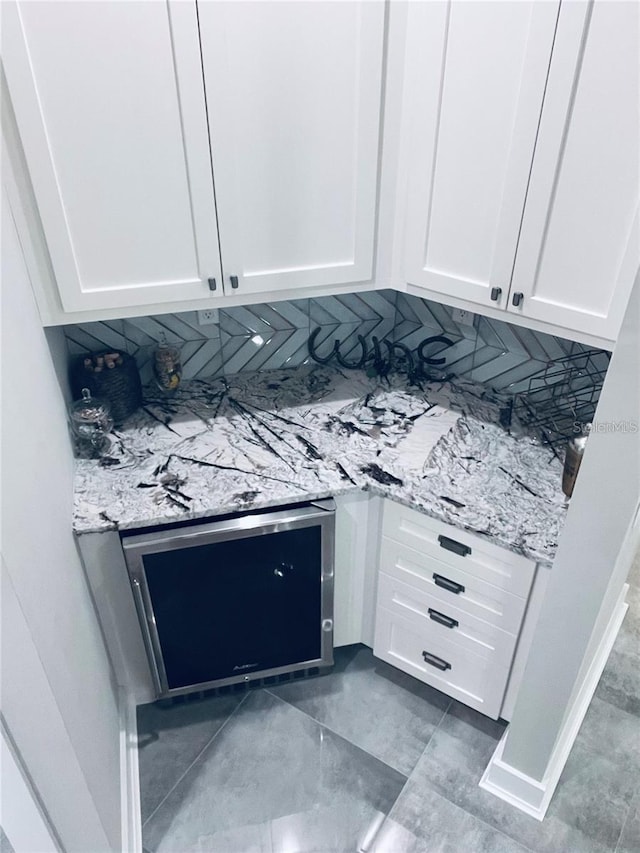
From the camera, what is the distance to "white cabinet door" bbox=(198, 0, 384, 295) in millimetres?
1472

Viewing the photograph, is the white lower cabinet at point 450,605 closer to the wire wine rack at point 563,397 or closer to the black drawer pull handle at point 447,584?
the black drawer pull handle at point 447,584

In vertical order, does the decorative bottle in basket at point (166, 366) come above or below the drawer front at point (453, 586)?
above

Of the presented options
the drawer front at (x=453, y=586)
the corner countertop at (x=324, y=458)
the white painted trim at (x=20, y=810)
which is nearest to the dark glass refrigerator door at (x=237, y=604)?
the corner countertop at (x=324, y=458)

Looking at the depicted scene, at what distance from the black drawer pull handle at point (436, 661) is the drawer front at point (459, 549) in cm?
39

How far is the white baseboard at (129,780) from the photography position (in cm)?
172

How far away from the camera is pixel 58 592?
4.37ft

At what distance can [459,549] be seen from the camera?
1741 mm

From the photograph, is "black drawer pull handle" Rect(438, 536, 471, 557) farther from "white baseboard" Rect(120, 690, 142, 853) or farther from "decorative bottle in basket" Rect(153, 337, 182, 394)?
"white baseboard" Rect(120, 690, 142, 853)

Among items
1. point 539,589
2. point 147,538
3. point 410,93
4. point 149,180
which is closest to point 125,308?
point 149,180

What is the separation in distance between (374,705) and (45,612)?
1295 millimetres

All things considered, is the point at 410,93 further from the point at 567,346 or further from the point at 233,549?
the point at 233,549

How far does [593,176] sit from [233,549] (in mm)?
1302

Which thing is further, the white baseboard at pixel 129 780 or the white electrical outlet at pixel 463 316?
the white electrical outlet at pixel 463 316

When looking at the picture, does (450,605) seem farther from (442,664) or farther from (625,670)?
(625,670)
